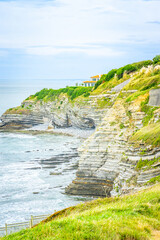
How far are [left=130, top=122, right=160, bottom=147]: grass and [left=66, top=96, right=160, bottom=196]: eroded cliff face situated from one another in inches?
17.0

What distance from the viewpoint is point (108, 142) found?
30703mm

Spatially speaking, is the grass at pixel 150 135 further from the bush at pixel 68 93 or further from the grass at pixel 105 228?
the bush at pixel 68 93

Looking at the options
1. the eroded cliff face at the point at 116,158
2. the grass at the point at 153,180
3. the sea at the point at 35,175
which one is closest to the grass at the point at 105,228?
the grass at the point at 153,180

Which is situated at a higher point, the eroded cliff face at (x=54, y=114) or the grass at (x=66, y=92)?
the grass at (x=66, y=92)

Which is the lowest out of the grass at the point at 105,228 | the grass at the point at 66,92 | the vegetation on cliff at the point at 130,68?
the grass at the point at 105,228

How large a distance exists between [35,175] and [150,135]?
18045 millimetres

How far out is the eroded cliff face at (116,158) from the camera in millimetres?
22781

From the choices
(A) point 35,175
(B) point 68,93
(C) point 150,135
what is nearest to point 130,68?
(B) point 68,93

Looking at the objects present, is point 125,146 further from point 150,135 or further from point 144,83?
point 144,83

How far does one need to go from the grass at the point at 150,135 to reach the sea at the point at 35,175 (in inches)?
290

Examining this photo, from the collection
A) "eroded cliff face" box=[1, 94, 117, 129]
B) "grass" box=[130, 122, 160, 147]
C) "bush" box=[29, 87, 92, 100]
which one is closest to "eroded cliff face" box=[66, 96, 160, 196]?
"grass" box=[130, 122, 160, 147]

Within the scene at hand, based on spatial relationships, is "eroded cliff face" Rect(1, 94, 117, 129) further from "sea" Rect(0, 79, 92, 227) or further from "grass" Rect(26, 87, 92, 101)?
"sea" Rect(0, 79, 92, 227)

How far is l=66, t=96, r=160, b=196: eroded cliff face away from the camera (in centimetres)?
2278

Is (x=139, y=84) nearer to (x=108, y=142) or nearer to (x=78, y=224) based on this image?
(x=108, y=142)
